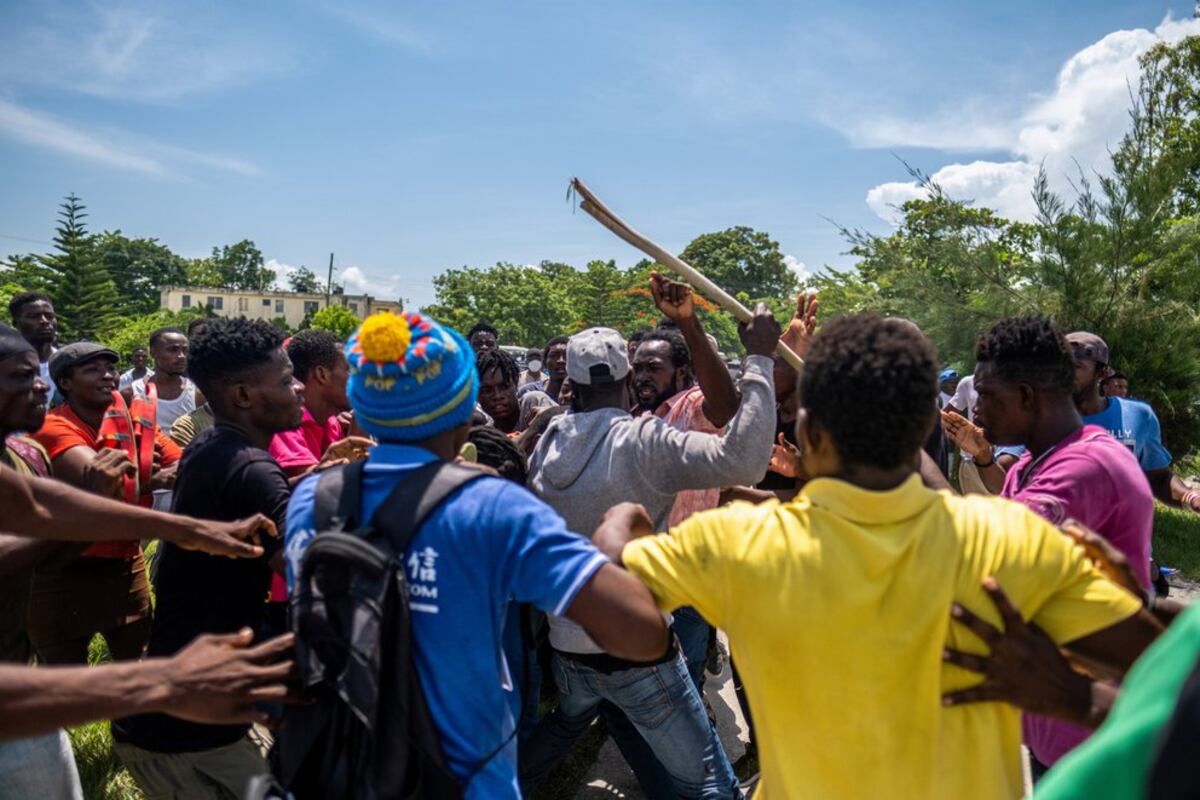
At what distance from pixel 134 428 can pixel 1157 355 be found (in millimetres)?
9916

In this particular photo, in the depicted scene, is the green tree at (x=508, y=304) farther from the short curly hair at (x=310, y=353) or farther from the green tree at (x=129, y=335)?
the short curly hair at (x=310, y=353)

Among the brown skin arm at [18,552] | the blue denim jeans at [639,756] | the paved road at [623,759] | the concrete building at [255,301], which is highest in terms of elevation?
the concrete building at [255,301]

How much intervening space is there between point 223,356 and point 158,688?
1505 millimetres

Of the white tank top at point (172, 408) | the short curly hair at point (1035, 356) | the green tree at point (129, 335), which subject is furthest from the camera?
the green tree at point (129, 335)

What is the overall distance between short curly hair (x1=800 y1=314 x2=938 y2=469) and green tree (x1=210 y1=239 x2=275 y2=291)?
382 ft

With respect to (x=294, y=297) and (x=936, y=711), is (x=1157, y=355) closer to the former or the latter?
(x=936, y=711)

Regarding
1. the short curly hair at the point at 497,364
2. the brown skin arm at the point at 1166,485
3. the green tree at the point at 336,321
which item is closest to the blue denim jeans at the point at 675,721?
the short curly hair at the point at 497,364

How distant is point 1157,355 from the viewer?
8742 millimetres

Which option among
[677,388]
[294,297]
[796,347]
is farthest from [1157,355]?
[294,297]

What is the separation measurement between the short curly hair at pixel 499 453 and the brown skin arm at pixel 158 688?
1.59 meters

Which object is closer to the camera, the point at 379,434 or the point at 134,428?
the point at 379,434

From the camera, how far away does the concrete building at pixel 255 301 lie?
84181 millimetres

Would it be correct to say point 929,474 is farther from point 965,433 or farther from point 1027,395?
point 965,433

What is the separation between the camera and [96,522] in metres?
2.49
